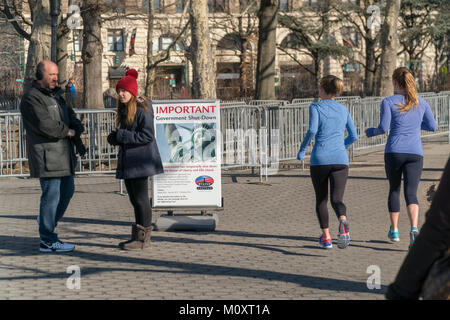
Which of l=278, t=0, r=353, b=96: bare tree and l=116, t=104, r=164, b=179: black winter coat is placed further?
l=278, t=0, r=353, b=96: bare tree

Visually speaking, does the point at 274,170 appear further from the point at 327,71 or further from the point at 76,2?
the point at 327,71

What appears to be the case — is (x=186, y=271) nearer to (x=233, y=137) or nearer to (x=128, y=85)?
(x=128, y=85)

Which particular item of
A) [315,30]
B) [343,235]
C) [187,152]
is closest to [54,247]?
[187,152]

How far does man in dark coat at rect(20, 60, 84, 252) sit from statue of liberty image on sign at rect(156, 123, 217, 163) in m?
1.57

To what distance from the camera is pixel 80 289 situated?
245 inches

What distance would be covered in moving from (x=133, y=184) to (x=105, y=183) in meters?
6.29

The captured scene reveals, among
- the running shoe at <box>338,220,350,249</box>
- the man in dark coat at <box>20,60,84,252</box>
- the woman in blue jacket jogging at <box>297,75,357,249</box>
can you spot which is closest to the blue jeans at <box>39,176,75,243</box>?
the man in dark coat at <box>20,60,84,252</box>

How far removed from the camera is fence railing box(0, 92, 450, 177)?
13914mm

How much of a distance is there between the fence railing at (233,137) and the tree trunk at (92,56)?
32.8 ft

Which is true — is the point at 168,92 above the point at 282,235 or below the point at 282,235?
above

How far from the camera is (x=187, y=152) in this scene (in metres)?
9.34

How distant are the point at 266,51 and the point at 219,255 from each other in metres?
16.6

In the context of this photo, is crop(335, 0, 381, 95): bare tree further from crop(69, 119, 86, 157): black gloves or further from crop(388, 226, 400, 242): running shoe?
crop(69, 119, 86, 157): black gloves
